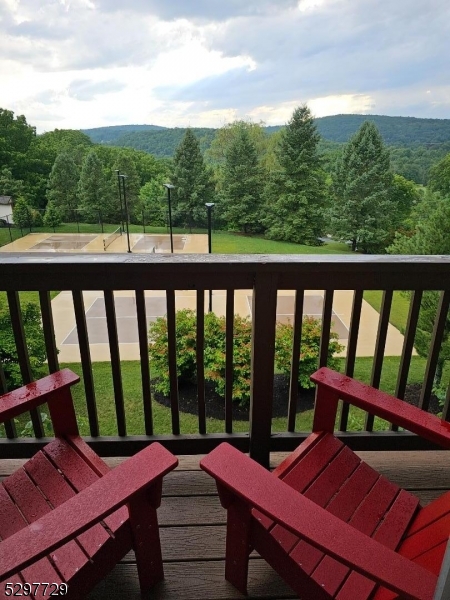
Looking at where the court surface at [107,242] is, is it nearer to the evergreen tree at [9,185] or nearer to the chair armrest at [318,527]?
the evergreen tree at [9,185]

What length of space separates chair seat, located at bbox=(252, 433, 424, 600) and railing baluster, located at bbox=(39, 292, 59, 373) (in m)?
0.92

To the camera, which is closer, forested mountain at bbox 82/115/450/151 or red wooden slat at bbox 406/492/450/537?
red wooden slat at bbox 406/492/450/537

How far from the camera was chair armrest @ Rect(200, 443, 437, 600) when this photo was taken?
0.60 metres

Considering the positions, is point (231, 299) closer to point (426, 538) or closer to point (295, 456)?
point (295, 456)

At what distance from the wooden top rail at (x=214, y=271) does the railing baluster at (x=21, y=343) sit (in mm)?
67

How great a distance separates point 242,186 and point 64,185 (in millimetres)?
3998

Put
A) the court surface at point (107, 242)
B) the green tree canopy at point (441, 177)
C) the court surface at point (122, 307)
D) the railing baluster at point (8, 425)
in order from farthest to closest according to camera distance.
→ the court surface at point (107, 242)
the green tree canopy at point (441, 177)
the court surface at point (122, 307)
the railing baluster at point (8, 425)

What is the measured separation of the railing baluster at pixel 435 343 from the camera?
1310 mm

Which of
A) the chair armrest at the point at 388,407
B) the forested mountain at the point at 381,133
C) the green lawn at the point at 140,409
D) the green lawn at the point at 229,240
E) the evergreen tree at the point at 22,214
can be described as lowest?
the green lawn at the point at 140,409

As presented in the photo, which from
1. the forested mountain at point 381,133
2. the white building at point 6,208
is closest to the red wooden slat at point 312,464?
the forested mountain at point 381,133

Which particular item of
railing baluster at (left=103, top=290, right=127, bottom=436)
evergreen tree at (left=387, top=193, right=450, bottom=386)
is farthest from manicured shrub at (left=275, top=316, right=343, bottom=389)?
railing baluster at (left=103, top=290, right=127, bottom=436)

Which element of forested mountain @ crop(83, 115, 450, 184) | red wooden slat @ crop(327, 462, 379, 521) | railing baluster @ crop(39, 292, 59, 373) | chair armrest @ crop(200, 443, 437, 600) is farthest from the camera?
forested mountain @ crop(83, 115, 450, 184)

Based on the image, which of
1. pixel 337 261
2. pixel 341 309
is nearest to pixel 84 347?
pixel 337 261

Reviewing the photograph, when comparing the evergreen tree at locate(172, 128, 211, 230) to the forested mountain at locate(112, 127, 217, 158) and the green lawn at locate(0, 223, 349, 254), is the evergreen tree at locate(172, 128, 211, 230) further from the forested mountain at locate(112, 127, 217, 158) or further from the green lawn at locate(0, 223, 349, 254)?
the green lawn at locate(0, 223, 349, 254)
